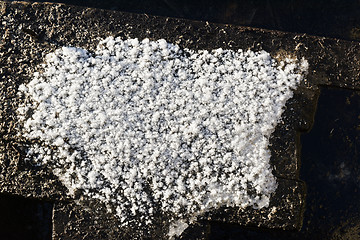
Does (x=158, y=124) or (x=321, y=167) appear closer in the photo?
(x=158, y=124)

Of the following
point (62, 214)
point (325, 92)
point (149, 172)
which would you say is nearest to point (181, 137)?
point (149, 172)

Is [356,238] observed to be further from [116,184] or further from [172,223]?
[116,184]

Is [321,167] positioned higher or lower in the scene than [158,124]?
lower

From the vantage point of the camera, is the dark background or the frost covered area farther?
the dark background
